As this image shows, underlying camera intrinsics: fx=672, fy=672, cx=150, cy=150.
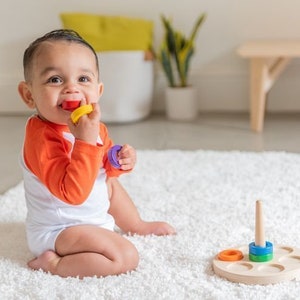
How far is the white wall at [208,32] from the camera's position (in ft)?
9.18

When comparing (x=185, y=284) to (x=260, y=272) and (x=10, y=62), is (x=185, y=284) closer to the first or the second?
(x=260, y=272)

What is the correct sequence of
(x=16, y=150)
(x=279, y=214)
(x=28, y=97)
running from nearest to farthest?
(x=28, y=97), (x=279, y=214), (x=16, y=150)

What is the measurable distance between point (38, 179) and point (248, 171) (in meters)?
0.82

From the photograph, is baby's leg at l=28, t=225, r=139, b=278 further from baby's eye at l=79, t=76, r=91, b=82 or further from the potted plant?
the potted plant

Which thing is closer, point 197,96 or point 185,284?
point 185,284

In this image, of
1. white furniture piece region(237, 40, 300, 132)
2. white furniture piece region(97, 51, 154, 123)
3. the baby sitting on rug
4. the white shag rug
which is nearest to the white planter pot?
white furniture piece region(97, 51, 154, 123)

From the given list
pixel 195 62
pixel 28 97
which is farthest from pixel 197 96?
pixel 28 97

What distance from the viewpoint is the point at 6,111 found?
3.04 meters

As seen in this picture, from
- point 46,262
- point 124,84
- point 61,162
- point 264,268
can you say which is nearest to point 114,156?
point 61,162

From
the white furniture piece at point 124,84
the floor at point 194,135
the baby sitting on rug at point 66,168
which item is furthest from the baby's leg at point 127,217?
the white furniture piece at point 124,84

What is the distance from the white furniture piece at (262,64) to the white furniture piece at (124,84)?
441 millimetres

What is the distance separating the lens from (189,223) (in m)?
1.47

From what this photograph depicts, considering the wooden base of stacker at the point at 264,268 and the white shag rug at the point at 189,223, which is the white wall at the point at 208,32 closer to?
the white shag rug at the point at 189,223

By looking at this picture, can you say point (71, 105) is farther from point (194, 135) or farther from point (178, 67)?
point (178, 67)
